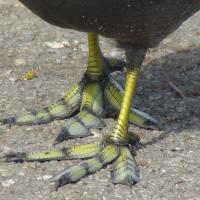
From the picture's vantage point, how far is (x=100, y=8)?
372 cm

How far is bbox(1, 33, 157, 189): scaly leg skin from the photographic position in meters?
4.08

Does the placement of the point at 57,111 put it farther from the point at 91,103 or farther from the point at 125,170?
the point at 125,170

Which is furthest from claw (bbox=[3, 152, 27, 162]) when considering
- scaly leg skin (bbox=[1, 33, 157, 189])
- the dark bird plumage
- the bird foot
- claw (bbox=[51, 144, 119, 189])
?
the dark bird plumage

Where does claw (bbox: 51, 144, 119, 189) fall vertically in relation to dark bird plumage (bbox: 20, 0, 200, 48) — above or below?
below

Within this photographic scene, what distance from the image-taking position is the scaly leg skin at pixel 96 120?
4078 mm

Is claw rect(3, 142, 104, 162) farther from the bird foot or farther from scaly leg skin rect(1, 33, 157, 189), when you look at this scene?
the bird foot

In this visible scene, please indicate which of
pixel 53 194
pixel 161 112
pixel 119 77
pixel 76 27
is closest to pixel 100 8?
pixel 76 27

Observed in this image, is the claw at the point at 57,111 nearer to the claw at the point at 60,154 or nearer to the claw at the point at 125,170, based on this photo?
the claw at the point at 60,154

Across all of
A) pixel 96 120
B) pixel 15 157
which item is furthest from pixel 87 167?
pixel 96 120

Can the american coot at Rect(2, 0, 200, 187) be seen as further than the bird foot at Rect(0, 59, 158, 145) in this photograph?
No

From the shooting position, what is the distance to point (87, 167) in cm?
407

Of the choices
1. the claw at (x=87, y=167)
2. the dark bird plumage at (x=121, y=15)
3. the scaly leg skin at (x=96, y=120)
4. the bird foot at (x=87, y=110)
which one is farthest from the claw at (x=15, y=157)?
the dark bird plumage at (x=121, y=15)

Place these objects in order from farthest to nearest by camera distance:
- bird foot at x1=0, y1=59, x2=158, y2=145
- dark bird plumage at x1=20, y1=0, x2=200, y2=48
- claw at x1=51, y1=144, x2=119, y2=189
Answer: bird foot at x1=0, y1=59, x2=158, y2=145, claw at x1=51, y1=144, x2=119, y2=189, dark bird plumage at x1=20, y1=0, x2=200, y2=48

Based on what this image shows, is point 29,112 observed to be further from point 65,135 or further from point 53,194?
point 53,194
